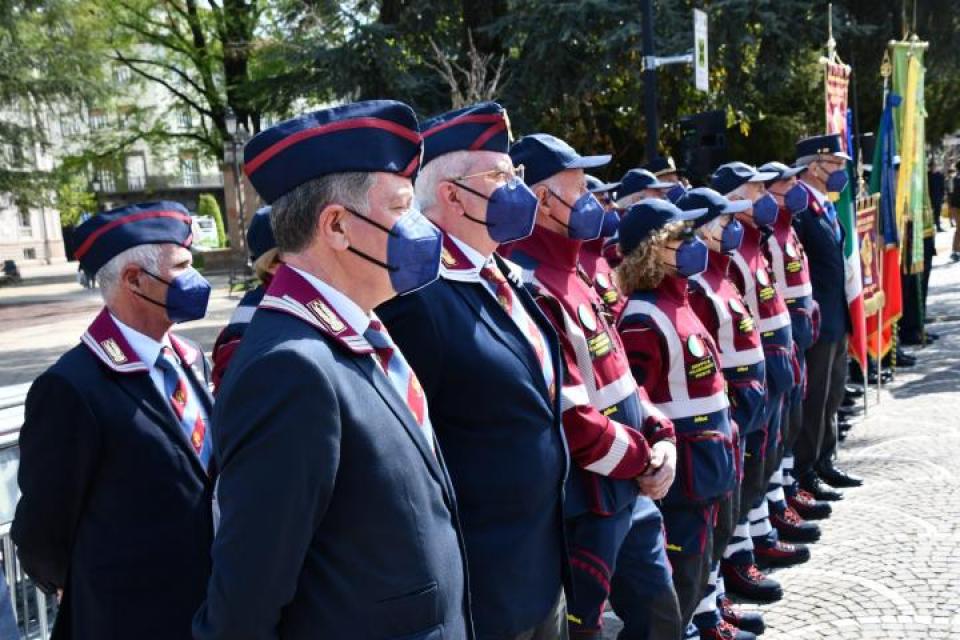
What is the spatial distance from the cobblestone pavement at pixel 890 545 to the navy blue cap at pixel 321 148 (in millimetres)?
3308

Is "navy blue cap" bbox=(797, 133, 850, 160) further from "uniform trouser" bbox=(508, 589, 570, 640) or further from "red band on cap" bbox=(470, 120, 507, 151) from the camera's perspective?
"uniform trouser" bbox=(508, 589, 570, 640)

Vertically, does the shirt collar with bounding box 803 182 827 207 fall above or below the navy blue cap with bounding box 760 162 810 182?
below

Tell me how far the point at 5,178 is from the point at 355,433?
29.0 m

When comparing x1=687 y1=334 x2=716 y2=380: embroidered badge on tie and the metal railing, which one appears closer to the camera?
the metal railing

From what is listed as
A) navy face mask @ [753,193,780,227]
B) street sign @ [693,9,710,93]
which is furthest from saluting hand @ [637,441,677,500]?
street sign @ [693,9,710,93]

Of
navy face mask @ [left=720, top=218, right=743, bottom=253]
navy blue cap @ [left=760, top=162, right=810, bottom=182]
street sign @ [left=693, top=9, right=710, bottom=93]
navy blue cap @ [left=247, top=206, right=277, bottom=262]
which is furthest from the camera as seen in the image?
street sign @ [left=693, top=9, right=710, bottom=93]

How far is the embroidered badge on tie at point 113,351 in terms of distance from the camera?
2781 millimetres

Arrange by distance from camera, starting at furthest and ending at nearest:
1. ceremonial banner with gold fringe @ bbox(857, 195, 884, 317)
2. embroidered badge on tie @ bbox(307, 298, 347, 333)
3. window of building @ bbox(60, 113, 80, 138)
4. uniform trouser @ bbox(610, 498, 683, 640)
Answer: window of building @ bbox(60, 113, 80, 138) → ceremonial banner with gold fringe @ bbox(857, 195, 884, 317) → uniform trouser @ bbox(610, 498, 683, 640) → embroidered badge on tie @ bbox(307, 298, 347, 333)

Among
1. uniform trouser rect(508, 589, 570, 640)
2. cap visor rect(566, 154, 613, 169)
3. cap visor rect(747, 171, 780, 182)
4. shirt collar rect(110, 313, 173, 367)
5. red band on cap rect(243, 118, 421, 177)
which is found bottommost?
uniform trouser rect(508, 589, 570, 640)

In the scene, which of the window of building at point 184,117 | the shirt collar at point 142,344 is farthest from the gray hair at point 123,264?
the window of building at point 184,117

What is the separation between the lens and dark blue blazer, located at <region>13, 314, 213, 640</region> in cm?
262

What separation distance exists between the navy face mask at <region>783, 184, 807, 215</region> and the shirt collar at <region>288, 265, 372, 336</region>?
4772 mm

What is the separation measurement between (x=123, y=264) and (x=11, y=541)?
43.6 inches

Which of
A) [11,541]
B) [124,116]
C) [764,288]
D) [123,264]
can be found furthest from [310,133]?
[124,116]
